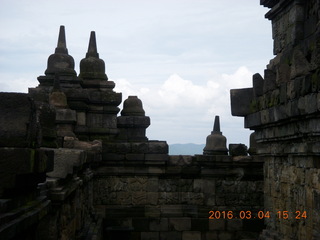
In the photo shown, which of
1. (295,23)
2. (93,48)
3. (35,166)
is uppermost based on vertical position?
(93,48)

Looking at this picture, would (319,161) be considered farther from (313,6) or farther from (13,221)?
(13,221)

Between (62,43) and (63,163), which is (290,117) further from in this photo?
(62,43)

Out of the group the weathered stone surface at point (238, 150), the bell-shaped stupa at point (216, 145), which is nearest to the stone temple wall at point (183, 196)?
the weathered stone surface at point (238, 150)

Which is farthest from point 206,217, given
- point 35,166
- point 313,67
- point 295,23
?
point 35,166

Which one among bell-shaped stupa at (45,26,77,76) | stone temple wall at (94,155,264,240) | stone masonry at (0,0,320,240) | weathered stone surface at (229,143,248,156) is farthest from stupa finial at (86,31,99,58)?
weathered stone surface at (229,143,248,156)

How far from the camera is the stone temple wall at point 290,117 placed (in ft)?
20.0

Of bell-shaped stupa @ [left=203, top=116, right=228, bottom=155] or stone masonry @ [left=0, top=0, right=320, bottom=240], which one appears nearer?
stone masonry @ [left=0, top=0, right=320, bottom=240]

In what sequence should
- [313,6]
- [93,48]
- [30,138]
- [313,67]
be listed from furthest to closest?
[93,48] → [313,6] → [313,67] → [30,138]

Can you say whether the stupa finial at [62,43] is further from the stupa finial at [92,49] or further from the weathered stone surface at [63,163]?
the weathered stone surface at [63,163]

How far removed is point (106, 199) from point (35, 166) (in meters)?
9.31

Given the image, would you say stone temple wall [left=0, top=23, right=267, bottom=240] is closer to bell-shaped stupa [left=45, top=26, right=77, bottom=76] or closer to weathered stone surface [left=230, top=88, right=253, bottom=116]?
bell-shaped stupa [left=45, top=26, right=77, bottom=76]

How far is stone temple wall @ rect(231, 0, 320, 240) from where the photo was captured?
6105mm

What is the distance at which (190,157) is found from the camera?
12.9m

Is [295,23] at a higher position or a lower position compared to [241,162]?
higher
